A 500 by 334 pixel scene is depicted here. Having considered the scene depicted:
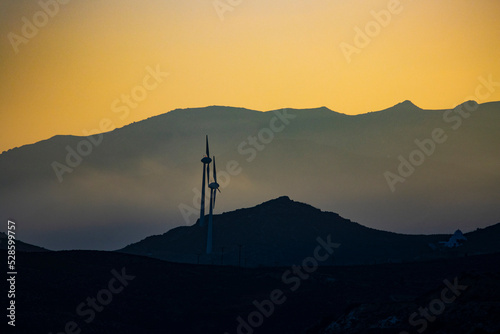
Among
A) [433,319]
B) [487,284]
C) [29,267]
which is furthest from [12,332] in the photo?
[487,284]

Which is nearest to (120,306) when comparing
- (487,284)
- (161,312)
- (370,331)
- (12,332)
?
(161,312)

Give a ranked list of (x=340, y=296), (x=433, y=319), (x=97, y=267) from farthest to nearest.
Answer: (x=97, y=267), (x=340, y=296), (x=433, y=319)

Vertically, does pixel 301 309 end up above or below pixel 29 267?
below

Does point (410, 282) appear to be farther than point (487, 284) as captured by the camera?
Yes

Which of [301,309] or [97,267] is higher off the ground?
[97,267]

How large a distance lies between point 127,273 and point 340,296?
115 feet

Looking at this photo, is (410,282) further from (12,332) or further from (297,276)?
(12,332)

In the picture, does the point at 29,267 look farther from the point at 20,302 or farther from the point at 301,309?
the point at 301,309

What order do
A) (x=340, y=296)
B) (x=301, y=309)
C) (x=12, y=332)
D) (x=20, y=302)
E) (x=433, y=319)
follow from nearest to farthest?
1. (x=433, y=319)
2. (x=12, y=332)
3. (x=20, y=302)
4. (x=301, y=309)
5. (x=340, y=296)

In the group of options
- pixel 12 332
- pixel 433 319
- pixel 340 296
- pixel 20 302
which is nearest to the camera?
pixel 433 319

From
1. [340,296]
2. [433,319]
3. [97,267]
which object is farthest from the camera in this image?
[97,267]

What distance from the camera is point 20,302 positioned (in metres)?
98.8

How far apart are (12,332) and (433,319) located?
47.5 metres

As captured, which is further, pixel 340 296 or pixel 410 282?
pixel 410 282
